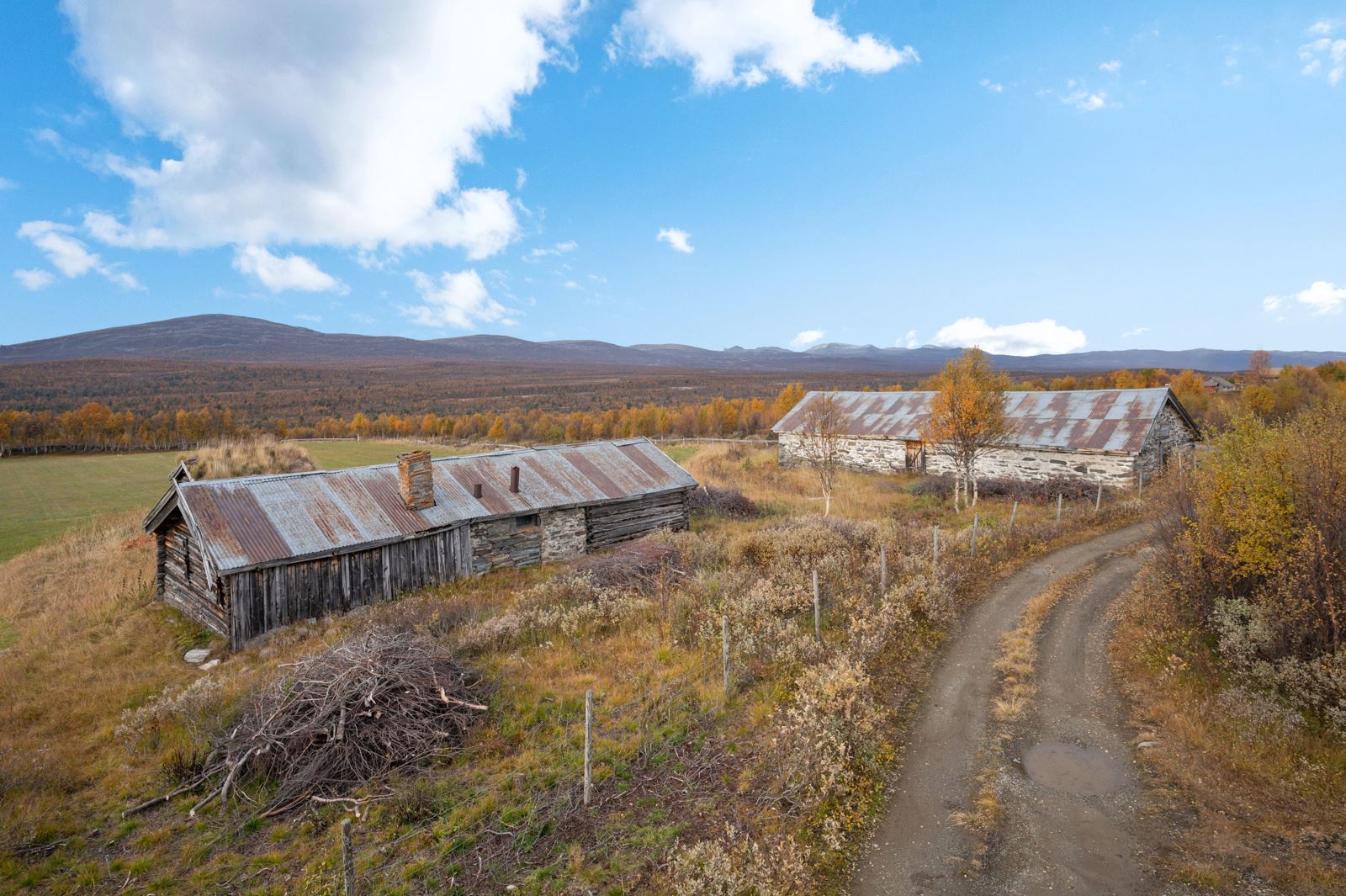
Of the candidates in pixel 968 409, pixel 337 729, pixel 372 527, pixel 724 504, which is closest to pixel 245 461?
pixel 372 527

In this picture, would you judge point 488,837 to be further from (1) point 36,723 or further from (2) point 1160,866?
(1) point 36,723

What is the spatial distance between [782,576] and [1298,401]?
163 ft

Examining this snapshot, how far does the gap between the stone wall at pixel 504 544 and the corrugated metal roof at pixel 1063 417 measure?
897 inches

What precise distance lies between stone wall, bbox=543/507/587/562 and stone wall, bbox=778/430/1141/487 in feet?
70.0

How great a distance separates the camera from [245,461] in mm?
31578

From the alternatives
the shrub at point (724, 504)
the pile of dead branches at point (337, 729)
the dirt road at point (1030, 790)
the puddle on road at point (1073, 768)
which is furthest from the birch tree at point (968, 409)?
the pile of dead branches at point (337, 729)

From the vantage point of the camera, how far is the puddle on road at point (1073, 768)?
777 cm

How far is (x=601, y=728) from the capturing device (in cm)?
966

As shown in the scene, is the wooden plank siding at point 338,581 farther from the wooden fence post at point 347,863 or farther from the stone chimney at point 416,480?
Answer: the wooden fence post at point 347,863

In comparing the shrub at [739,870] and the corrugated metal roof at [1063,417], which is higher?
the corrugated metal roof at [1063,417]

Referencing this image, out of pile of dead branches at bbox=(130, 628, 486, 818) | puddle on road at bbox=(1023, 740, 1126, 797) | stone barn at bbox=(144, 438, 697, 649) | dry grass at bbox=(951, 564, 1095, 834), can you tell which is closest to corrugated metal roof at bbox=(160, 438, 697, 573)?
stone barn at bbox=(144, 438, 697, 649)

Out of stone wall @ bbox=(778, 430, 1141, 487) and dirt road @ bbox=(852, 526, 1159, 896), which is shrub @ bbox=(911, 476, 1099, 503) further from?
dirt road @ bbox=(852, 526, 1159, 896)

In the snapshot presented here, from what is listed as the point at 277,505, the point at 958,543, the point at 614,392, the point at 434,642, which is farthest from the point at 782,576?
the point at 614,392

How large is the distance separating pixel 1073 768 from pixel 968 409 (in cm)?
1893
